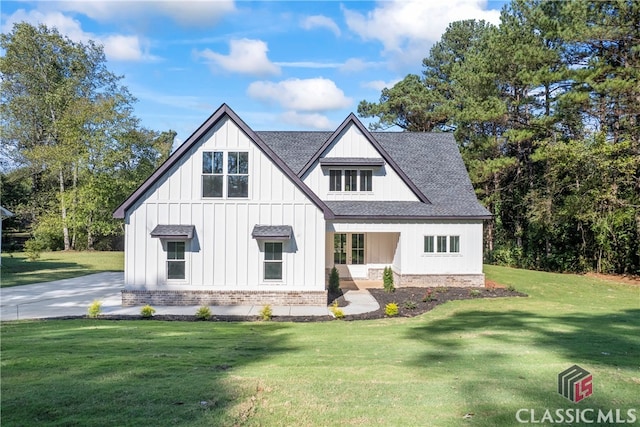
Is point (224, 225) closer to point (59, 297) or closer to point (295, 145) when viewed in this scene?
point (59, 297)

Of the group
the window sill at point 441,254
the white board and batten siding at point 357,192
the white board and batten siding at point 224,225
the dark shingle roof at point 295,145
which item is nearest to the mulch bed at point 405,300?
the window sill at point 441,254

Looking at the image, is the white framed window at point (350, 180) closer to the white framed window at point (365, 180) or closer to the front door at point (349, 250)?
the white framed window at point (365, 180)

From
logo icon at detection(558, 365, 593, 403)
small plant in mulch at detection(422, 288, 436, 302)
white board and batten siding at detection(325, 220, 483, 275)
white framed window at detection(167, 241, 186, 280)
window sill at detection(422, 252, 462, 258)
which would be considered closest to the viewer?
logo icon at detection(558, 365, 593, 403)

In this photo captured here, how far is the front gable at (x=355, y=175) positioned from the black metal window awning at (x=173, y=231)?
7136 mm

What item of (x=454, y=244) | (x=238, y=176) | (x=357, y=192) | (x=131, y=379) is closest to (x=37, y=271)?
(x=238, y=176)

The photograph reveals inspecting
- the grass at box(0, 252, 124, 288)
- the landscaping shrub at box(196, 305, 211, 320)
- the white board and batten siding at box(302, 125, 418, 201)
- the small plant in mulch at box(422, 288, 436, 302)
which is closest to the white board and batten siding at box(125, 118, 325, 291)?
the landscaping shrub at box(196, 305, 211, 320)

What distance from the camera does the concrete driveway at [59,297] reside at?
42.7 feet

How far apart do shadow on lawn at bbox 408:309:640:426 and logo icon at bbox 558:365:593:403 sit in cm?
9

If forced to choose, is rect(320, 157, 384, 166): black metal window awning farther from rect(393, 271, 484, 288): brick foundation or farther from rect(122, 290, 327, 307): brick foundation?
rect(122, 290, 327, 307): brick foundation

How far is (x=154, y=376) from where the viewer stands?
5609 millimetres

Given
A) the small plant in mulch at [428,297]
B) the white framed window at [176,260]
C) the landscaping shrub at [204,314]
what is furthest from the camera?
the small plant in mulch at [428,297]

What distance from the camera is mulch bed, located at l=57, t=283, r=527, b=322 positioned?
495 inches

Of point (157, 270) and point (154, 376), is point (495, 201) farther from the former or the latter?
point (154, 376)

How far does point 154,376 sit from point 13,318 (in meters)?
9.36
